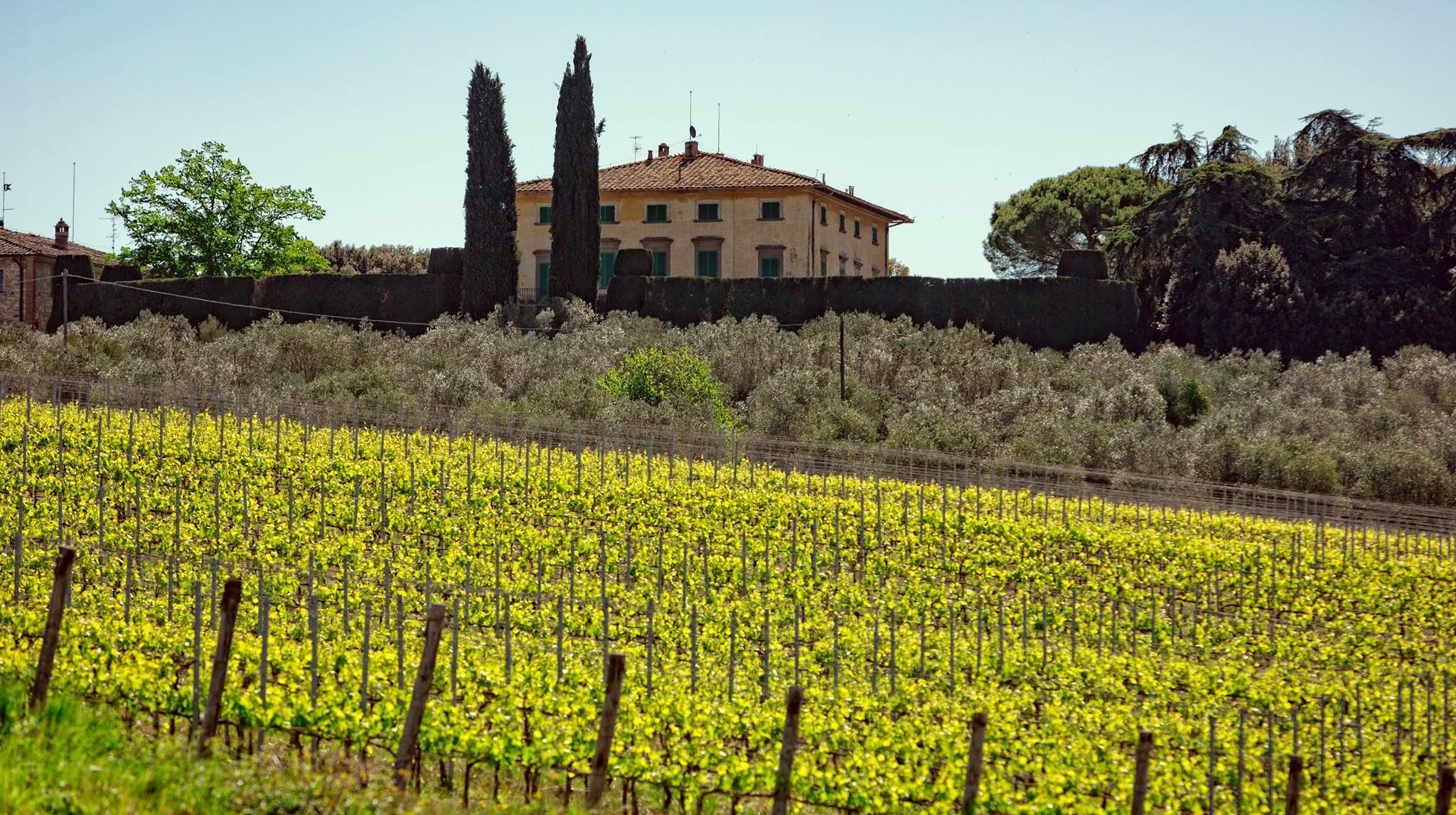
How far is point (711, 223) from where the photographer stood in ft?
144

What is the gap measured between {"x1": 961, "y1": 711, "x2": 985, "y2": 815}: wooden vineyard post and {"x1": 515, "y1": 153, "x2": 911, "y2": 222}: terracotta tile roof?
3628 centimetres

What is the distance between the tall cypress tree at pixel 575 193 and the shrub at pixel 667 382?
8.11m

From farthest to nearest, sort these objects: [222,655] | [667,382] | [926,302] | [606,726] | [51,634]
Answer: [926,302], [667,382], [51,634], [222,655], [606,726]

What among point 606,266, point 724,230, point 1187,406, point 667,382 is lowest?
point 1187,406

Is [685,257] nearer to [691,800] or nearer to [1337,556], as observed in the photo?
[1337,556]

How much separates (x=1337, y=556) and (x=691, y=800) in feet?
36.3

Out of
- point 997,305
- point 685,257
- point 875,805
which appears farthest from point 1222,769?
point 685,257

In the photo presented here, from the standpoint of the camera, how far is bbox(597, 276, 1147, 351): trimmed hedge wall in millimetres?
32594

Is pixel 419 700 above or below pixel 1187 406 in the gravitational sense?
below

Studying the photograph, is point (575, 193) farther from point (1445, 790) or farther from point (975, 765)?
point (1445, 790)

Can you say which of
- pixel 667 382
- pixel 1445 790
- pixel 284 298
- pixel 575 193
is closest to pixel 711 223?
pixel 575 193

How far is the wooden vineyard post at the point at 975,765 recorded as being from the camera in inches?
277

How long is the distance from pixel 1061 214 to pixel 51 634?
4534 cm

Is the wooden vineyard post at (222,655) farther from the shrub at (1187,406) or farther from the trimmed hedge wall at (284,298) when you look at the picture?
the trimmed hedge wall at (284,298)
